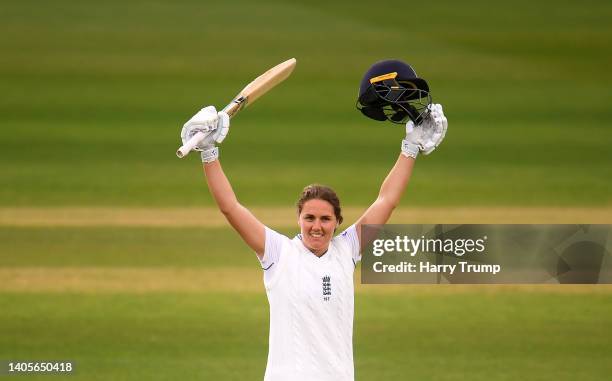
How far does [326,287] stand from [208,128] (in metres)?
0.75

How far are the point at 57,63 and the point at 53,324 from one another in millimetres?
10186

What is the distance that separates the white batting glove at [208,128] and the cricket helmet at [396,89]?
0.69m

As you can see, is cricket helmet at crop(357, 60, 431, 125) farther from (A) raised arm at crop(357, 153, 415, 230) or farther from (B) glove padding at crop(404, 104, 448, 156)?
(A) raised arm at crop(357, 153, 415, 230)

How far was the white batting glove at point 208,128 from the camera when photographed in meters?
4.24

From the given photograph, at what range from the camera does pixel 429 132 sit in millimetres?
4754

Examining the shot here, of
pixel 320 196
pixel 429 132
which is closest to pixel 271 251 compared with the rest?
pixel 320 196

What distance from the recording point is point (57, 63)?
18297 mm

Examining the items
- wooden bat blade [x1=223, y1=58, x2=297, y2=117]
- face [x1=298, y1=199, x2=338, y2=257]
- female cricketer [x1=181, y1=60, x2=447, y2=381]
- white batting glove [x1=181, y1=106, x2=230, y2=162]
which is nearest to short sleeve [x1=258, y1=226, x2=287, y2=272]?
female cricketer [x1=181, y1=60, x2=447, y2=381]

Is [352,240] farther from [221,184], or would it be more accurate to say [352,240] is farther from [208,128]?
[208,128]

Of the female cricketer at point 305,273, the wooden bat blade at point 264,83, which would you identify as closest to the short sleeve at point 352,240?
the female cricketer at point 305,273

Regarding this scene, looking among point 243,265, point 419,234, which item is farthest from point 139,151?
point 419,234

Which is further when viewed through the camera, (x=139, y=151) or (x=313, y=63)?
(x=313, y=63)

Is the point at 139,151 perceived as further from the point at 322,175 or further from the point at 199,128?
the point at 199,128

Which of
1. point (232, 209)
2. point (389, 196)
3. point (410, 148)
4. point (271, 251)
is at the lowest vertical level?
point (271, 251)
